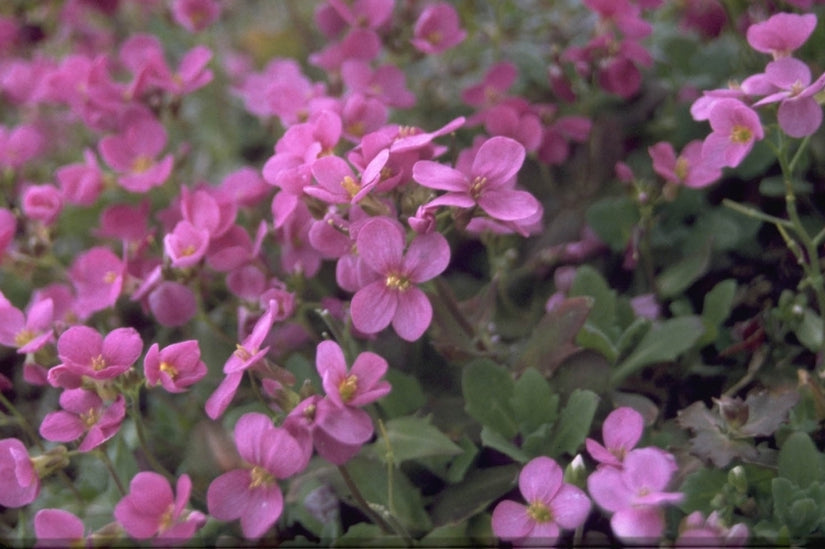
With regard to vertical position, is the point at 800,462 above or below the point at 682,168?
below

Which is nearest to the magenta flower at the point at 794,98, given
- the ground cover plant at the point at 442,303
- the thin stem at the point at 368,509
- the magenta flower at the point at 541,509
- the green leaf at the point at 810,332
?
the ground cover plant at the point at 442,303

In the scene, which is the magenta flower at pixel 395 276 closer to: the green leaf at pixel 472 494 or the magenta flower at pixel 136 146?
the green leaf at pixel 472 494

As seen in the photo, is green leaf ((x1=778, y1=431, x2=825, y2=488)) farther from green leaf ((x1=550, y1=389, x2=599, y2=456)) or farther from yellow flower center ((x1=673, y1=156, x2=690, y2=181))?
yellow flower center ((x1=673, y1=156, x2=690, y2=181))

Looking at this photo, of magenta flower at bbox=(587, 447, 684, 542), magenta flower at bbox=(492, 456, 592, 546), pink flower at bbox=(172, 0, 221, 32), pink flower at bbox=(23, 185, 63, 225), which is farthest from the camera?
pink flower at bbox=(172, 0, 221, 32)

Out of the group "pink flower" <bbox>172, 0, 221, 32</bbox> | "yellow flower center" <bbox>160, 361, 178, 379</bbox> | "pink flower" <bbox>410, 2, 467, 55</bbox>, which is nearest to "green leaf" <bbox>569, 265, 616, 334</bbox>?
"pink flower" <bbox>410, 2, 467, 55</bbox>

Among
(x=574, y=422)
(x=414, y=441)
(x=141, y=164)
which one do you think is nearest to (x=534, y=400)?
(x=574, y=422)

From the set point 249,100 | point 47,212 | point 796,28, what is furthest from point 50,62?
point 796,28

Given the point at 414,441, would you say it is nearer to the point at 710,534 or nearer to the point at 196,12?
the point at 710,534
